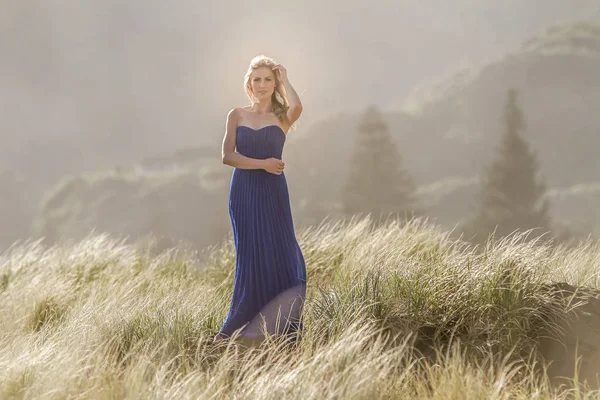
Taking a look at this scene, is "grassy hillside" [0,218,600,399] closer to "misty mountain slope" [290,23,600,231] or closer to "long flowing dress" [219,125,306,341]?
"long flowing dress" [219,125,306,341]

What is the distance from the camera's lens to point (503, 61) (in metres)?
68.2

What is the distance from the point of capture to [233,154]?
16.2 feet

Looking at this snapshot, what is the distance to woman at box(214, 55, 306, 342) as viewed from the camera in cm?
493

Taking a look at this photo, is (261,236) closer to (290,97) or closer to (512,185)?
(290,97)

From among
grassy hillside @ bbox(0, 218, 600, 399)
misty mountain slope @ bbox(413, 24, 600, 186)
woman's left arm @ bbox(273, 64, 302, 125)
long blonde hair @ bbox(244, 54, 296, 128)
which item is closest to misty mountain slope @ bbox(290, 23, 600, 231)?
misty mountain slope @ bbox(413, 24, 600, 186)

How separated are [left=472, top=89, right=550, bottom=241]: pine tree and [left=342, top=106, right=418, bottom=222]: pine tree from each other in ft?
13.0

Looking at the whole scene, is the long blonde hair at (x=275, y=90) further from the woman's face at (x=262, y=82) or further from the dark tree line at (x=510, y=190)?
the dark tree line at (x=510, y=190)

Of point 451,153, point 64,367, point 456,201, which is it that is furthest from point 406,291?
point 451,153

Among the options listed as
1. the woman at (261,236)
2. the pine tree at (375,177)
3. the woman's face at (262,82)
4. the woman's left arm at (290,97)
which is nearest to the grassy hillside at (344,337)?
the woman at (261,236)

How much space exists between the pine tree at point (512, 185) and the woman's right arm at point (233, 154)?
2335 centimetres

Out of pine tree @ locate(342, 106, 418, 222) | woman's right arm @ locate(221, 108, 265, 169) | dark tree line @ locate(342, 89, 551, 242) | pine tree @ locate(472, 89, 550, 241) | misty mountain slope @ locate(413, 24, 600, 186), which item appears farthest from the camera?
misty mountain slope @ locate(413, 24, 600, 186)

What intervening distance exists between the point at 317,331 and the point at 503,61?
6892cm

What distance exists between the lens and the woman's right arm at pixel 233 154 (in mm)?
4855

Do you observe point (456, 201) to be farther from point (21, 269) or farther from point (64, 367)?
point (64, 367)
